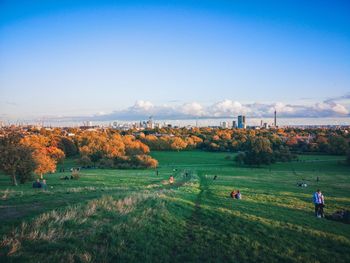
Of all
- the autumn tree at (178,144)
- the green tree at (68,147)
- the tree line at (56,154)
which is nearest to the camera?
the tree line at (56,154)

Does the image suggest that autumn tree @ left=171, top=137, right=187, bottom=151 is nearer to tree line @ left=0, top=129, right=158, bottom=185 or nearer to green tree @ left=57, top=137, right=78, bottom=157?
tree line @ left=0, top=129, right=158, bottom=185

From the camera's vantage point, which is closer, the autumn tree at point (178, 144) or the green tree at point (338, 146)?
the green tree at point (338, 146)

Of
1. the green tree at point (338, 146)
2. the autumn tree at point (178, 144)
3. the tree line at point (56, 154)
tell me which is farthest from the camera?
the autumn tree at point (178, 144)

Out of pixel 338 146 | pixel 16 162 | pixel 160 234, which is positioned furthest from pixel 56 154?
pixel 338 146

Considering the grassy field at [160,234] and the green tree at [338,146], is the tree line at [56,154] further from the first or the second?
the green tree at [338,146]

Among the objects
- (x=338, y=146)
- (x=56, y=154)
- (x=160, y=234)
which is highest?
(x=160, y=234)

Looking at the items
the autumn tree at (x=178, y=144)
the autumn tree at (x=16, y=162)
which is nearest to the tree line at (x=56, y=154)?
the autumn tree at (x=16, y=162)

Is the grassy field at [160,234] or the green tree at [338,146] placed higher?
the grassy field at [160,234]

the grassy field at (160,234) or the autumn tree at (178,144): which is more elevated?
the grassy field at (160,234)

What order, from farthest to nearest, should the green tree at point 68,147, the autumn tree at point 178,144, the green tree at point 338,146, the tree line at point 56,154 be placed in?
the autumn tree at point 178,144
the green tree at point 68,147
the green tree at point 338,146
the tree line at point 56,154

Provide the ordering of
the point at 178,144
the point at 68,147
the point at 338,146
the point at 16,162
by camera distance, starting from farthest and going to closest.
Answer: the point at 178,144 < the point at 68,147 < the point at 338,146 < the point at 16,162

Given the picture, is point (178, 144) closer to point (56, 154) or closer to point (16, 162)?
point (56, 154)

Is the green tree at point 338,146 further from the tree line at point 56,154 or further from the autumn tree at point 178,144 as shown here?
the tree line at point 56,154

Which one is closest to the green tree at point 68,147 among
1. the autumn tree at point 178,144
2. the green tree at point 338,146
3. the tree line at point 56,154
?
the tree line at point 56,154
